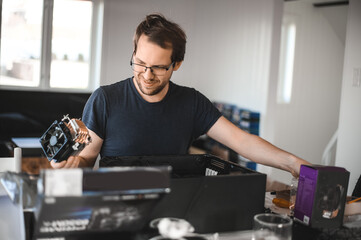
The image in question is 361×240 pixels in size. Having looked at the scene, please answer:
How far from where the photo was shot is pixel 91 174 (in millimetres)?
1019

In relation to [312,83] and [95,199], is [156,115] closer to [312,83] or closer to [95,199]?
[95,199]

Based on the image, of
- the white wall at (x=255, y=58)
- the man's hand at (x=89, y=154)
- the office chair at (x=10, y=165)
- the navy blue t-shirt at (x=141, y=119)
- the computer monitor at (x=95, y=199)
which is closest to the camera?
the computer monitor at (x=95, y=199)

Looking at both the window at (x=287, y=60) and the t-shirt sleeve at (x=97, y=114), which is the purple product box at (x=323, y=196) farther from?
the window at (x=287, y=60)

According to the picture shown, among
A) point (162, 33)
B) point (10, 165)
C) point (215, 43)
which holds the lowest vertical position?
point (10, 165)

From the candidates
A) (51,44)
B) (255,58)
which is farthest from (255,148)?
(51,44)

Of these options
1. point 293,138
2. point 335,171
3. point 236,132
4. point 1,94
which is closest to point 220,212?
point 335,171

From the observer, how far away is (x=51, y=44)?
184 inches

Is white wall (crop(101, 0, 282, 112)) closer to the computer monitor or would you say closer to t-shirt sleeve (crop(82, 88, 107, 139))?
t-shirt sleeve (crop(82, 88, 107, 139))

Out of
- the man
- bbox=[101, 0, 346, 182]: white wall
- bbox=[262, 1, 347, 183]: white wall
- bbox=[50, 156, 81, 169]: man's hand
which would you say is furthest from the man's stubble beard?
bbox=[262, 1, 347, 183]: white wall

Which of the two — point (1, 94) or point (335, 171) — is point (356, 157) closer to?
point (335, 171)

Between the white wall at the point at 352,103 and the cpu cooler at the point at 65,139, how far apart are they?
2.78 metres

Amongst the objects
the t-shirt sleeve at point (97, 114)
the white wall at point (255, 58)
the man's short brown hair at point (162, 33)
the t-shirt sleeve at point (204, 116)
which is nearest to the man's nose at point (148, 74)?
the man's short brown hair at point (162, 33)

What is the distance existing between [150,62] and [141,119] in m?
0.28

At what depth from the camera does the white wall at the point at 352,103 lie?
3578 mm
